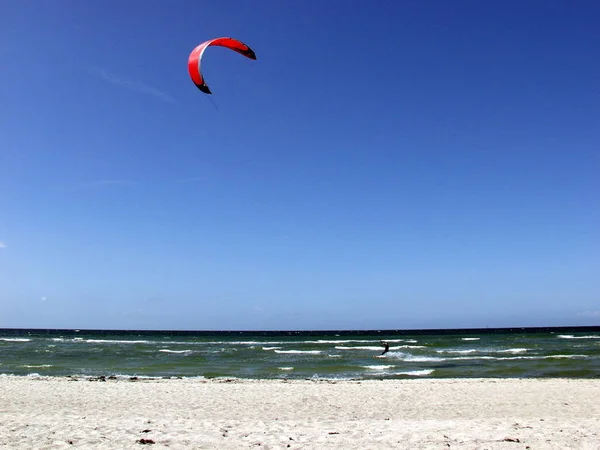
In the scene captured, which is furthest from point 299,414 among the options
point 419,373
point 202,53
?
point 419,373

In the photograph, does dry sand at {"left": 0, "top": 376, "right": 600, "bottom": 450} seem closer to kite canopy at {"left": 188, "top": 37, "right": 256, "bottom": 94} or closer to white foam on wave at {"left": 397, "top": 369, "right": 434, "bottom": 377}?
white foam on wave at {"left": 397, "top": 369, "right": 434, "bottom": 377}

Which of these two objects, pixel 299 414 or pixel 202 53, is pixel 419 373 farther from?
pixel 202 53

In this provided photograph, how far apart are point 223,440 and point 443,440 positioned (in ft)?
11.9

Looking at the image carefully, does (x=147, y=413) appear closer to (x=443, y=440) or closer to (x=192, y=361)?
(x=443, y=440)

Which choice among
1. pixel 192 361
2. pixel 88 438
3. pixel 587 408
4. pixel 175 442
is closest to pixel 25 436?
pixel 88 438

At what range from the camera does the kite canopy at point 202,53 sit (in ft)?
28.2

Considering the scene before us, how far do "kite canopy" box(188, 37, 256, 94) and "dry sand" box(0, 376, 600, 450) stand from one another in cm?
621

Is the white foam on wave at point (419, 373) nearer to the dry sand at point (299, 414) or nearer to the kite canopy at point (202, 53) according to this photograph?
the dry sand at point (299, 414)

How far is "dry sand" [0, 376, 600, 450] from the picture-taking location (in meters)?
7.62

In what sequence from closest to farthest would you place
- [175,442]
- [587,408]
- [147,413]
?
[175,442], [147,413], [587,408]

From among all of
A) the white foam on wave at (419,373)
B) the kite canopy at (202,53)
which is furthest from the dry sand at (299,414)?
the kite canopy at (202,53)

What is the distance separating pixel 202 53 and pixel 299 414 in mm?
8228

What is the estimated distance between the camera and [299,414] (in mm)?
11016

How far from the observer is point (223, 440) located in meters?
7.69
